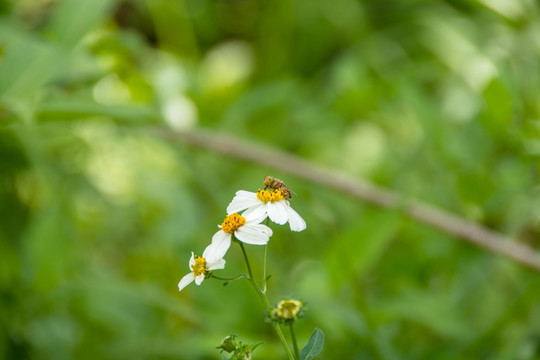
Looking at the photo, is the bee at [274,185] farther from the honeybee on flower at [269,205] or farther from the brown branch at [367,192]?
the brown branch at [367,192]

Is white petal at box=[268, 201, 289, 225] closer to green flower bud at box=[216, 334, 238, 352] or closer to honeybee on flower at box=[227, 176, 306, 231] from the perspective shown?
honeybee on flower at box=[227, 176, 306, 231]

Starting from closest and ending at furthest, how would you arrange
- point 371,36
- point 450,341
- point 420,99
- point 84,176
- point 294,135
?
point 450,341 → point 420,99 → point 84,176 → point 294,135 → point 371,36

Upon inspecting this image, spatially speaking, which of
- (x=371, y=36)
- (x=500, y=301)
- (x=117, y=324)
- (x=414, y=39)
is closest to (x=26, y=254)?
(x=117, y=324)

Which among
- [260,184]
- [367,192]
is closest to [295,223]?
Result: [367,192]

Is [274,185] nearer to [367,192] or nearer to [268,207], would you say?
[268,207]

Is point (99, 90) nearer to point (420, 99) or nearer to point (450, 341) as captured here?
point (420, 99)

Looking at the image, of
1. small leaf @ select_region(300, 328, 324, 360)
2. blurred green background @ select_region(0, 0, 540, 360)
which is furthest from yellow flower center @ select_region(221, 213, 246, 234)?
blurred green background @ select_region(0, 0, 540, 360)
